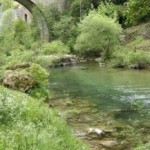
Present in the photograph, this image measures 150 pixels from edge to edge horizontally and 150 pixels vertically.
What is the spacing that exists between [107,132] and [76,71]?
19.4 meters

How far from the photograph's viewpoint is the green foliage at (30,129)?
850 cm

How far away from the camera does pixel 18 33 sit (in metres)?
51.7

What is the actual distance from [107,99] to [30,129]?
11650 millimetres

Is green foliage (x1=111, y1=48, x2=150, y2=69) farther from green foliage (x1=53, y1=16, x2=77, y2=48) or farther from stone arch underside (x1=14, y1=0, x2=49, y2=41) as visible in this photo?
stone arch underside (x1=14, y1=0, x2=49, y2=41)

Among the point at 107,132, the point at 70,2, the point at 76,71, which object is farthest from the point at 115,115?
the point at 70,2

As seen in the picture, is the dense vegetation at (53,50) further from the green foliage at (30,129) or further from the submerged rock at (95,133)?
the submerged rock at (95,133)

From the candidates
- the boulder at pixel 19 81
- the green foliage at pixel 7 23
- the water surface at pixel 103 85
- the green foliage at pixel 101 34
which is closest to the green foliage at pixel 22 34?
the green foliage at pixel 7 23

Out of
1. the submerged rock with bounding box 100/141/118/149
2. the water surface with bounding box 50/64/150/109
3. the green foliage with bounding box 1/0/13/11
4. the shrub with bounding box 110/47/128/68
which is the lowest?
the water surface with bounding box 50/64/150/109

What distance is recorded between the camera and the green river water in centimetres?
1473

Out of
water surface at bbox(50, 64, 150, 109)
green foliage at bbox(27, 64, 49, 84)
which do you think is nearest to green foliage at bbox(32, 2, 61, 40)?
water surface at bbox(50, 64, 150, 109)

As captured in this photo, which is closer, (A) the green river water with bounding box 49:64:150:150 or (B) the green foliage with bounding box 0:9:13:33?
(A) the green river water with bounding box 49:64:150:150

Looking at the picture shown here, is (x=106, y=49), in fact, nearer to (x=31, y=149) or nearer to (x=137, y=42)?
(x=137, y=42)

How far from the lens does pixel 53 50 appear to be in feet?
146

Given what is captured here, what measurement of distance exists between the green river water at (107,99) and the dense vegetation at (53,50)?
75.6 inches
